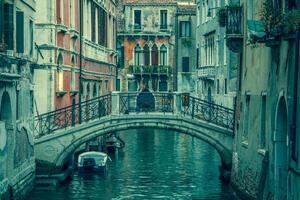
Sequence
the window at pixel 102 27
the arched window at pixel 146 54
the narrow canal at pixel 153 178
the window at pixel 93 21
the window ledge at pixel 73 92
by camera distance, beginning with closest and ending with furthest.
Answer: the narrow canal at pixel 153 178, the window ledge at pixel 73 92, the window at pixel 93 21, the window at pixel 102 27, the arched window at pixel 146 54

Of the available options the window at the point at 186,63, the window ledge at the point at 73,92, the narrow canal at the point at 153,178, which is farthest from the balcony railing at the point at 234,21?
the window at the point at 186,63

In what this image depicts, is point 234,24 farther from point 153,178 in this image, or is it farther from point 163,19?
point 163,19

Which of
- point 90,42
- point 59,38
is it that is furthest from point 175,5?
point 59,38

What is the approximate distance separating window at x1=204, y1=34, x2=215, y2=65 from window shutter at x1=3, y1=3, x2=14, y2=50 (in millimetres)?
19320

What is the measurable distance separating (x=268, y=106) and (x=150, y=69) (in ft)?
122

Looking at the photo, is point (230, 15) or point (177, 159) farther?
point (177, 159)

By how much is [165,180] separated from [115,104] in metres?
3.41

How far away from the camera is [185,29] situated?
5594 cm

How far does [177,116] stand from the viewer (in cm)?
2555

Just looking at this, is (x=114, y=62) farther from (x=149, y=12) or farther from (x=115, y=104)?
(x=115, y=104)

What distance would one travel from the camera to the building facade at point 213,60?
110 feet

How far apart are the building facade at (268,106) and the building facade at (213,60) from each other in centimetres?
1004

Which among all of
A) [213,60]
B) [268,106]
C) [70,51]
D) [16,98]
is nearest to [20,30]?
[16,98]

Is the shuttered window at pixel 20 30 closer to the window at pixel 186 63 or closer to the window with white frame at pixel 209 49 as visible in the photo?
the window with white frame at pixel 209 49
